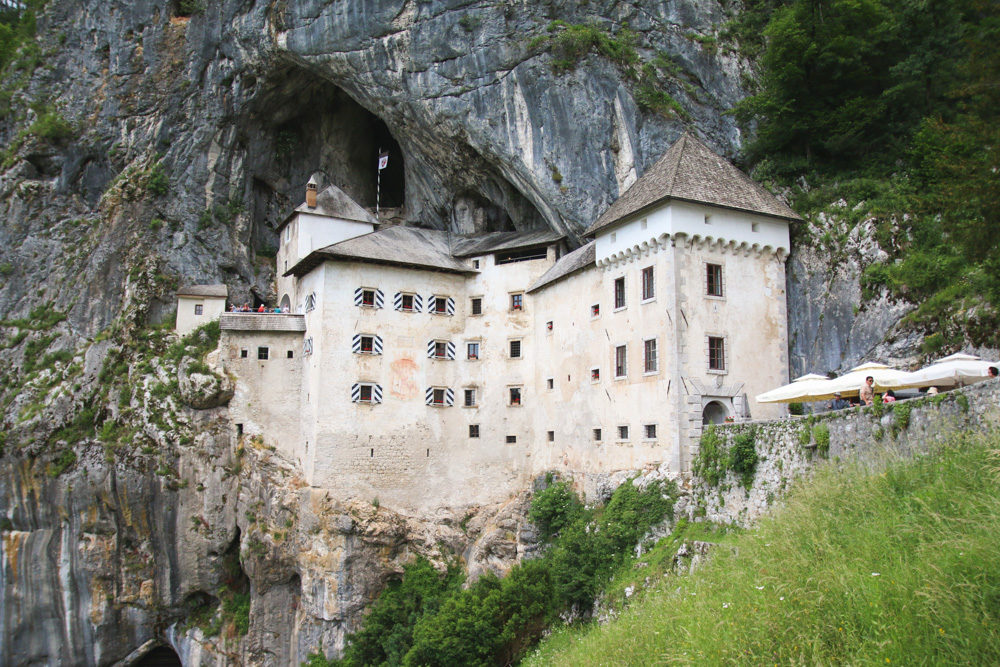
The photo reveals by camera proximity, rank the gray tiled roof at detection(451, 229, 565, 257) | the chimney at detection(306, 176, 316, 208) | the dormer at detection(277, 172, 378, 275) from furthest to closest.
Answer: the chimney at detection(306, 176, 316, 208), the dormer at detection(277, 172, 378, 275), the gray tiled roof at detection(451, 229, 565, 257)

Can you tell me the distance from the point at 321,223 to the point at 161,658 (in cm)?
2293

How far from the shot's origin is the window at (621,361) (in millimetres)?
30406

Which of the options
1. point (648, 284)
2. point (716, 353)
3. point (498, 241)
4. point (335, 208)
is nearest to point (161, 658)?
point (335, 208)

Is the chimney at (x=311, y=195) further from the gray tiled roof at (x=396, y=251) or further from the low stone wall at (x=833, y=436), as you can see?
the low stone wall at (x=833, y=436)

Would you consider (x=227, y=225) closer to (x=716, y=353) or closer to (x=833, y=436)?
(x=716, y=353)

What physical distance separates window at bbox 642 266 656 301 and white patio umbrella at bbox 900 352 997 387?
10.5m

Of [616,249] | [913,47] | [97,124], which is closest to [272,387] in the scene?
[616,249]

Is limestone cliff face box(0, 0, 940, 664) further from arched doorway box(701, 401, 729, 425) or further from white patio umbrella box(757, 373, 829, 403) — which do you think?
white patio umbrella box(757, 373, 829, 403)

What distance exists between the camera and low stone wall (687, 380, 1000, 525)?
15945mm

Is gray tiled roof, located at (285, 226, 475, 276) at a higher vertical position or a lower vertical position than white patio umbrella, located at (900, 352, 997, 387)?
higher

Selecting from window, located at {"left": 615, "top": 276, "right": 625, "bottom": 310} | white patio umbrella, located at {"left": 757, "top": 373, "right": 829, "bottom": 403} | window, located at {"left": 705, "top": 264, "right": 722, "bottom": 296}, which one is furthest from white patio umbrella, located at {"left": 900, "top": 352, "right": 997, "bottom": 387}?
window, located at {"left": 615, "top": 276, "right": 625, "bottom": 310}

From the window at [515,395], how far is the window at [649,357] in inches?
362

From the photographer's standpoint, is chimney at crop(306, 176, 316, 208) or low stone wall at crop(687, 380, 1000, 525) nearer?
low stone wall at crop(687, 380, 1000, 525)

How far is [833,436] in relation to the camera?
66.2ft
